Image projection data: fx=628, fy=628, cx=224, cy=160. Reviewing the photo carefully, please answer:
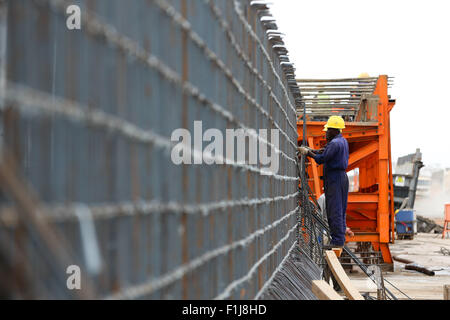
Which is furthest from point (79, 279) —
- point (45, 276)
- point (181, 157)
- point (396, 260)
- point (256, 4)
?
point (396, 260)

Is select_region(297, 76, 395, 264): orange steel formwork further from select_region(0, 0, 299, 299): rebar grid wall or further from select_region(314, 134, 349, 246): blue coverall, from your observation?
select_region(0, 0, 299, 299): rebar grid wall

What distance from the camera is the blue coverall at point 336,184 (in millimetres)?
8000

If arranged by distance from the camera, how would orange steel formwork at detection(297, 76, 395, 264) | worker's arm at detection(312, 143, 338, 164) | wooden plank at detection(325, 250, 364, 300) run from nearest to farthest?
wooden plank at detection(325, 250, 364, 300), worker's arm at detection(312, 143, 338, 164), orange steel formwork at detection(297, 76, 395, 264)

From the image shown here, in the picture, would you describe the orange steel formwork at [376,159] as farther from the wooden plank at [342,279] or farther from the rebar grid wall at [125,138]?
the rebar grid wall at [125,138]

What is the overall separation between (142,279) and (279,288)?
2872 mm

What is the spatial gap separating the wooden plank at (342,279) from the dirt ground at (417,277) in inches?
61.8

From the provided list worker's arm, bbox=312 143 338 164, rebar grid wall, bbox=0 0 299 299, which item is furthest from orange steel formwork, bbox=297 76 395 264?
rebar grid wall, bbox=0 0 299 299

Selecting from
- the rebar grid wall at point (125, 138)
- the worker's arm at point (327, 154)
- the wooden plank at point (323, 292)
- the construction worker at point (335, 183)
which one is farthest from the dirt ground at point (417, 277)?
the rebar grid wall at point (125, 138)

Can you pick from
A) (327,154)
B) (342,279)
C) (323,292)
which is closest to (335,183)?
(327,154)

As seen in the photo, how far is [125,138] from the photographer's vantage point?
1820 mm

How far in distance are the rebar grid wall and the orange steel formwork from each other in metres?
8.78

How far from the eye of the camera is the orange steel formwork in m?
11.8

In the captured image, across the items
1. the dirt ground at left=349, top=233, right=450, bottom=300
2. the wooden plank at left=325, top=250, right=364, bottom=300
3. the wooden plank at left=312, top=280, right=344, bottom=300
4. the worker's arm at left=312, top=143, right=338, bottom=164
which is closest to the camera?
the wooden plank at left=312, top=280, right=344, bottom=300

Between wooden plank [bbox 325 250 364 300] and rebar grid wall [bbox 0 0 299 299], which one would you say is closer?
rebar grid wall [bbox 0 0 299 299]
